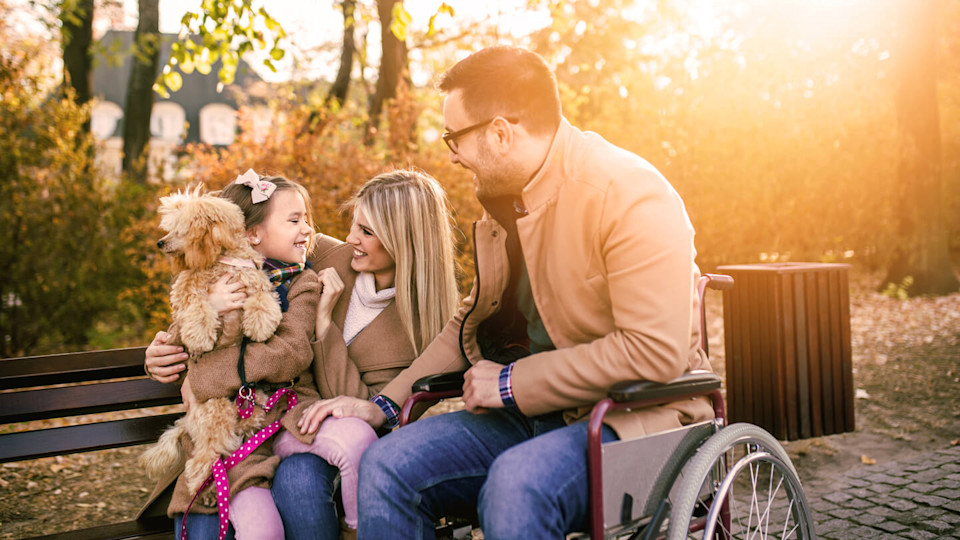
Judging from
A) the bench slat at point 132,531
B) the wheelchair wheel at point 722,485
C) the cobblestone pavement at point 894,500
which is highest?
the wheelchair wheel at point 722,485

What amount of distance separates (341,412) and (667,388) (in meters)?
1.23

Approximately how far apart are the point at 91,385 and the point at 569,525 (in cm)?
204

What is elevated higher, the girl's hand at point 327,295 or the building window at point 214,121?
the building window at point 214,121

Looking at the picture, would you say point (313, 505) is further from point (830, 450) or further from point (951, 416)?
point (951, 416)

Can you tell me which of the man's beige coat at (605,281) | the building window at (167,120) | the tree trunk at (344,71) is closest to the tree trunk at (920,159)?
the tree trunk at (344,71)

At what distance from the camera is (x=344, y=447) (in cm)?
273

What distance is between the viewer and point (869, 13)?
12406mm

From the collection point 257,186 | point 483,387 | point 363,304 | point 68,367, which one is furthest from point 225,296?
point 483,387

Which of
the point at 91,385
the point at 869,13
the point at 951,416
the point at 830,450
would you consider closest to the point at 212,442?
the point at 91,385

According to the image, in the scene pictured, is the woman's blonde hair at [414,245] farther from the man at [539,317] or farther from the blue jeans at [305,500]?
the blue jeans at [305,500]

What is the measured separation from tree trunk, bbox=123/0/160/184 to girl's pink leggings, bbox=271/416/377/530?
9597mm

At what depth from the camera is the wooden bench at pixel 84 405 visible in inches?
118

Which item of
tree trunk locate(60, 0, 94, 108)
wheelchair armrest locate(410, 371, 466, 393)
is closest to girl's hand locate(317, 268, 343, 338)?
wheelchair armrest locate(410, 371, 466, 393)

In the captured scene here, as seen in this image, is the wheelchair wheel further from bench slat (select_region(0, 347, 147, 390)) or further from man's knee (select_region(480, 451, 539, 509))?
bench slat (select_region(0, 347, 147, 390))
